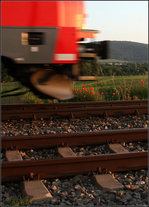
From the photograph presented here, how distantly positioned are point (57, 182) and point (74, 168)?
1.00 ft

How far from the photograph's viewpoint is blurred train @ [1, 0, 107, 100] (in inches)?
193

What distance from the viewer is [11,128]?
6.00m

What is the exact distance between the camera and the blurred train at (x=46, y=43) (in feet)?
16.1

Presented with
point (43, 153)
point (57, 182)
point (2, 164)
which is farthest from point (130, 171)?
point (2, 164)

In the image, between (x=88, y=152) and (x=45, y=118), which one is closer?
(x=88, y=152)

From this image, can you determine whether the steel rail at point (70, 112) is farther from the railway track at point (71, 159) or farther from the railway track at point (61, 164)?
the railway track at point (61, 164)

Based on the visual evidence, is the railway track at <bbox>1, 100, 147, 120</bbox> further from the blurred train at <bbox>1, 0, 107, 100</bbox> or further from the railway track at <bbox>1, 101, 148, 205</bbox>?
the railway track at <bbox>1, 101, 148, 205</bbox>

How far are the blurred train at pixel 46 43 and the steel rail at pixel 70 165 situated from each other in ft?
6.33

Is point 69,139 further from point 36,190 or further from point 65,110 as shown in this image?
point 65,110

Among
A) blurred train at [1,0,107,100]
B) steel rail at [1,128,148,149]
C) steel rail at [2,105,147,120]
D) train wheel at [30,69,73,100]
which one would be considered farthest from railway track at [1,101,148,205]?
steel rail at [2,105,147,120]

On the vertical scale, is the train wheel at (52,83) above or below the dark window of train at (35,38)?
below

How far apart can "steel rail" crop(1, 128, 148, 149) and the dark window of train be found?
1519mm

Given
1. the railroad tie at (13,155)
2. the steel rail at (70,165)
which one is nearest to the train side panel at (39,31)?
the railroad tie at (13,155)

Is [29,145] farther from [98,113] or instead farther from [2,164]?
[98,113]
